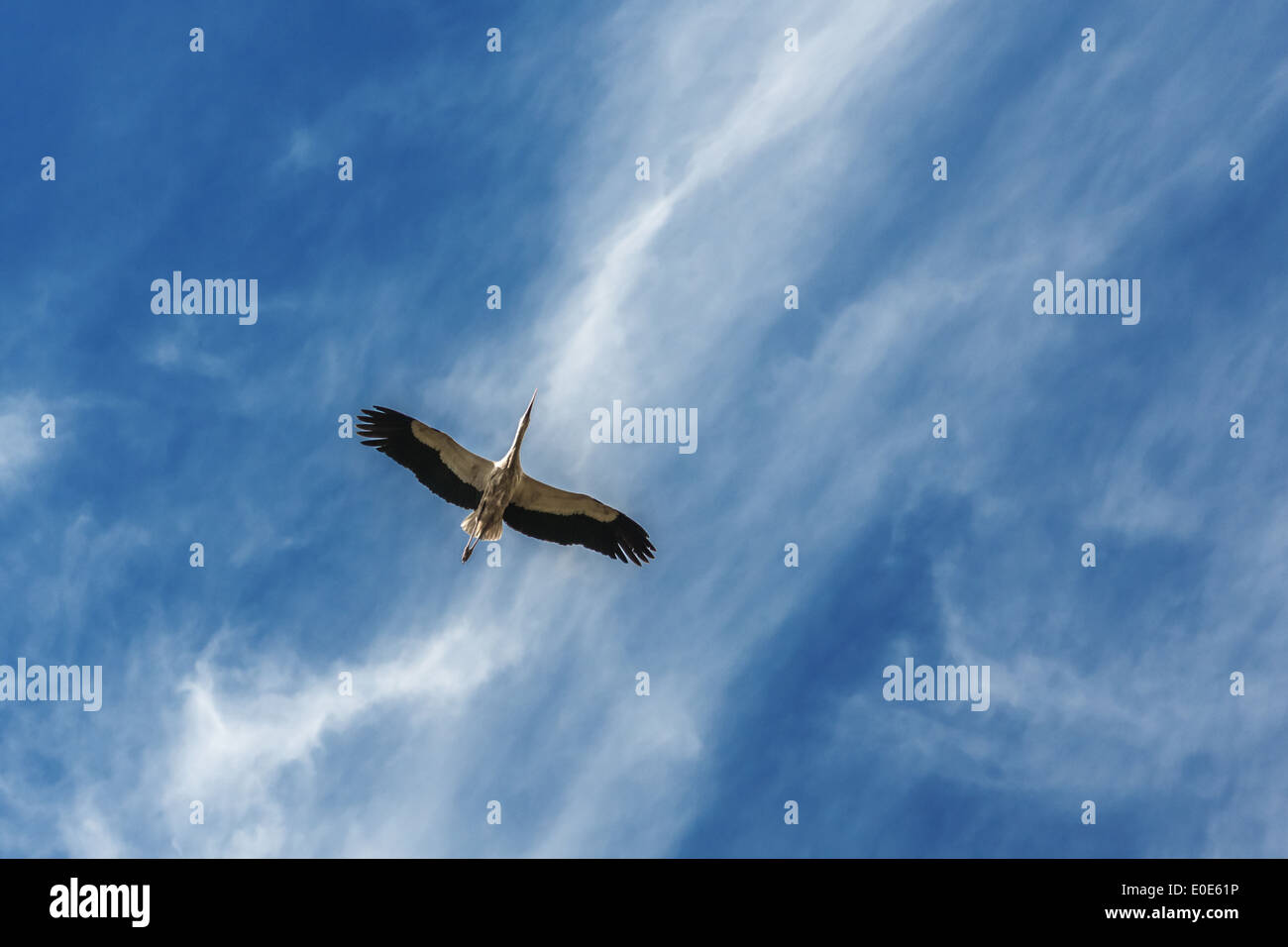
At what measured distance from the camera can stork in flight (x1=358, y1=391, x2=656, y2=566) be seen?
22875 millimetres

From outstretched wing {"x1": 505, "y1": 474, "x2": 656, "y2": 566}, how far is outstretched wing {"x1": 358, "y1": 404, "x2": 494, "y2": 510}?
0.95 meters

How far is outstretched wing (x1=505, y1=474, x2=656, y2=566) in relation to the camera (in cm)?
2366

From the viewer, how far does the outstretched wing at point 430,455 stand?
22.8m

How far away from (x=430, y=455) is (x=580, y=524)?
3.38 m

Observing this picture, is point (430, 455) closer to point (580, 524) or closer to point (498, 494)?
point (498, 494)

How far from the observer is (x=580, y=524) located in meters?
23.8

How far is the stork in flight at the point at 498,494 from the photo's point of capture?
75.0ft

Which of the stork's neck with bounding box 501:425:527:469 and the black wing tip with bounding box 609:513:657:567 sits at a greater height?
the stork's neck with bounding box 501:425:527:469

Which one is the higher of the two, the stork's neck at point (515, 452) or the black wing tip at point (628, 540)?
the stork's neck at point (515, 452)

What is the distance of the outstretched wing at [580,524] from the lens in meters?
23.7

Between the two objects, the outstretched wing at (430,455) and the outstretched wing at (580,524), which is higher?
the outstretched wing at (430,455)

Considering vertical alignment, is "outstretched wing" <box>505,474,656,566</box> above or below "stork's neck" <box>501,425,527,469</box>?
below

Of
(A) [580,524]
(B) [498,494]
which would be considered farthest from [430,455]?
(A) [580,524]
